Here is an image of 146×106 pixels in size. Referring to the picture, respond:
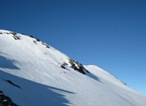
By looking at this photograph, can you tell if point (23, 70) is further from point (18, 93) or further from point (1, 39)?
point (1, 39)

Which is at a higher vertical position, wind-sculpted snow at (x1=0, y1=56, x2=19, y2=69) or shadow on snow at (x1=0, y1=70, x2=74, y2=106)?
wind-sculpted snow at (x1=0, y1=56, x2=19, y2=69)

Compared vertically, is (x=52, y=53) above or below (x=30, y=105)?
above

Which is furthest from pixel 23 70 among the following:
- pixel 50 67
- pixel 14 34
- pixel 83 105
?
pixel 14 34

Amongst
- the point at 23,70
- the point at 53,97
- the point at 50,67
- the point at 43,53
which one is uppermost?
the point at 43,53

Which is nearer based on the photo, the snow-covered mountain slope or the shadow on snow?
the shadow on snow

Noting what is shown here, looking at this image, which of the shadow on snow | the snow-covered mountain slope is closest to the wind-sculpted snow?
the snow-covered mountain slope

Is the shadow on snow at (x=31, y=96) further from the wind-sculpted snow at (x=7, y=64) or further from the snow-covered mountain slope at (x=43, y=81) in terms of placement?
the wind-sculpted snow at (x=7, y=64)

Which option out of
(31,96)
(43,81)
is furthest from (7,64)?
(31,96)

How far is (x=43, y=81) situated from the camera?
33219mm

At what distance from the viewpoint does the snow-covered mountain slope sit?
2352cm

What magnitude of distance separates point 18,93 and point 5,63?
14.6 meters

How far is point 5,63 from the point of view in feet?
116

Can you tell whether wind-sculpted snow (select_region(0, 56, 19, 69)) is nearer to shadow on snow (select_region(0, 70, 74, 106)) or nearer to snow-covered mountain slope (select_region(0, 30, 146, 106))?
snow-covered mountain slope (select_region(0, 30, 146, 106))

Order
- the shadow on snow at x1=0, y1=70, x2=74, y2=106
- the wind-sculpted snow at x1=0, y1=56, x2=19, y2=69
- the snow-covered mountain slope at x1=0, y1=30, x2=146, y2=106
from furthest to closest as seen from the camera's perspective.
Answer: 1. the wind-sculpted snow at x1=0, y1=56, x2=19, y2=69
2. the snow-covered mountain slope at x1=0, y1=30, x2=146, y2=106
3. the shadow on snow at x1=0, y1=70, x2=74, y2=106
